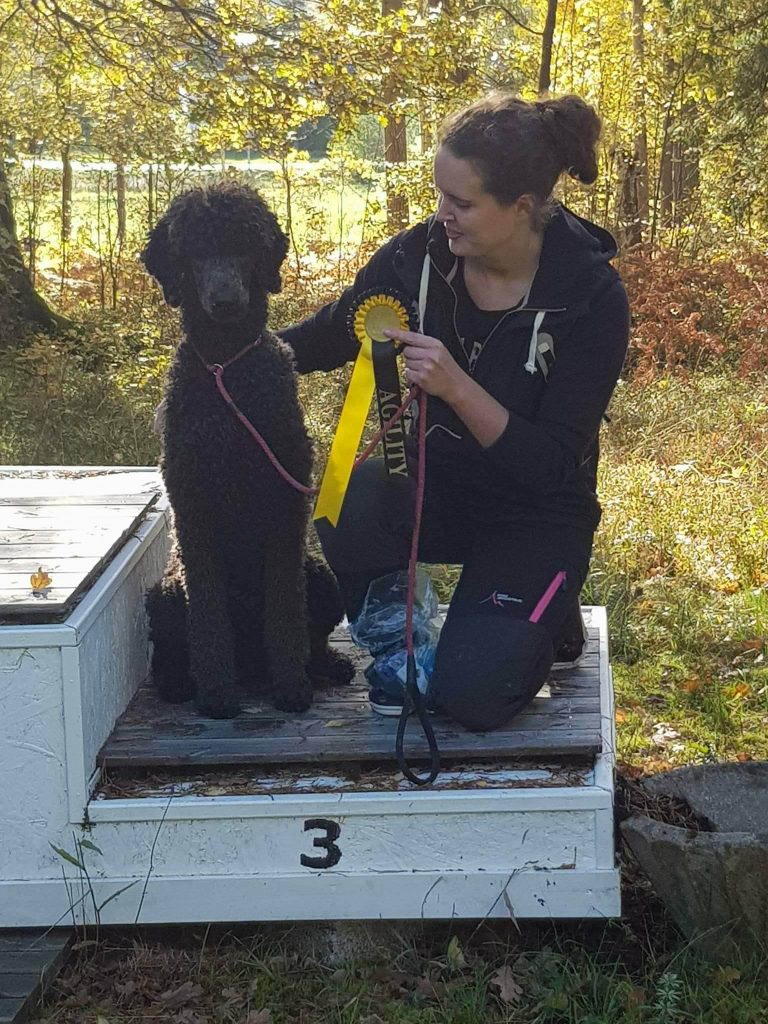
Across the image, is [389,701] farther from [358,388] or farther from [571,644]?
[358,388]

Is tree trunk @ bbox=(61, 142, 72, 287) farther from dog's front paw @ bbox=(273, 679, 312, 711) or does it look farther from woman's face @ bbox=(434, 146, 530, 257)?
dog's front paw @ bbox=(273, 679, 312, 711)

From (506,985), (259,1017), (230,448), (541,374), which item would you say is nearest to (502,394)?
(541,374)

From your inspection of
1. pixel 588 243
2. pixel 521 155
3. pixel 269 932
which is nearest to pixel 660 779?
pixel 269 932

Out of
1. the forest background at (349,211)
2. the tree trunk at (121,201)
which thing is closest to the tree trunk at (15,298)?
the forest background at (349,211)

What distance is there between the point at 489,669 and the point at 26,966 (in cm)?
113

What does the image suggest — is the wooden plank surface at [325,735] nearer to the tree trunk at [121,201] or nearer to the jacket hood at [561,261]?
the jacket hood at [561,261]

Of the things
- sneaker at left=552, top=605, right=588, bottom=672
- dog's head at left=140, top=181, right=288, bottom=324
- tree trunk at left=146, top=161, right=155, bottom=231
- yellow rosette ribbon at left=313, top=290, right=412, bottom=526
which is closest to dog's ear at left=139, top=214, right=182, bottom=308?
dog's head at left=140, top=181, right=288, bottom=324

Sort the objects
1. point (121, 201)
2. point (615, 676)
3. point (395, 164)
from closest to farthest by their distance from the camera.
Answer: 1. point (615, 676)
2. point (395, 164)
3. point (121, 201)

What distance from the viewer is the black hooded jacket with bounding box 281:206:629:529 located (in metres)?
2.75

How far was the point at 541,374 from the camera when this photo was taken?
111 inches

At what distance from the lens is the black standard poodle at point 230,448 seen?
2.56 metres

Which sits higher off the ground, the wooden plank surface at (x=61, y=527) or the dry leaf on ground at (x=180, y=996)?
the wooden plank surface at (x=61, y=527)

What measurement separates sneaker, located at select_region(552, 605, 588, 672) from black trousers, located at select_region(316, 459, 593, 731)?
0.11ft

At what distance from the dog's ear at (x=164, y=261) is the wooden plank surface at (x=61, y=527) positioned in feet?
2.12
